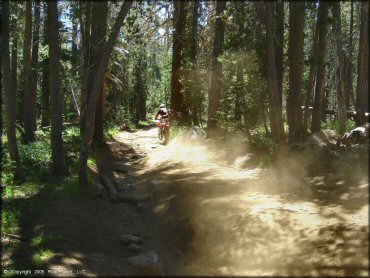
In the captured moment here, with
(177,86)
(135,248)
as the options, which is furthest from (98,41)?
(135,248)

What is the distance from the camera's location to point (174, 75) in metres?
24.5

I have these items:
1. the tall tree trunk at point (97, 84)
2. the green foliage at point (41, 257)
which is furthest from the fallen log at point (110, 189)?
the green foliage at point (41, 257)

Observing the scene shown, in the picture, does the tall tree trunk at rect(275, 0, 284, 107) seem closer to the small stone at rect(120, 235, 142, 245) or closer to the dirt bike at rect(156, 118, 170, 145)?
the dirt bike at rect(156, 118, 170, 145)

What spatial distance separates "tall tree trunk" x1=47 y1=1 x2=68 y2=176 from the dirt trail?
2.65 metres

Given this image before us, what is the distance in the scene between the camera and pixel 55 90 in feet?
39.1

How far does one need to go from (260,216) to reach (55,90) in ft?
23.5

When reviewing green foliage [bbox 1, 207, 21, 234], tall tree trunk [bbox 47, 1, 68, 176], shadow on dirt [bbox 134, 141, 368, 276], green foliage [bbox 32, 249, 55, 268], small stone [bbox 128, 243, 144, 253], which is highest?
tall tree trunk [bbox 47, 1, 68, 176]

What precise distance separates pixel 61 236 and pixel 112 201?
3.10m

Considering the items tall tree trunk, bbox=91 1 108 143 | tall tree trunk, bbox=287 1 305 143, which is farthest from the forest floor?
tall tree trunk, bbox=91 1 108 143

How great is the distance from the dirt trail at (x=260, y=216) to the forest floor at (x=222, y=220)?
21 millimetres

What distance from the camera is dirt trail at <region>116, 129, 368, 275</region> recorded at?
5.51 meters

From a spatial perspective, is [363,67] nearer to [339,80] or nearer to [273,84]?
[273,84]

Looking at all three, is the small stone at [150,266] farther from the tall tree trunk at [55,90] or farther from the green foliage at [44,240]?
the tall tree trunk at [55,90]

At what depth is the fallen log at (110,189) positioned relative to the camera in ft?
37.4
